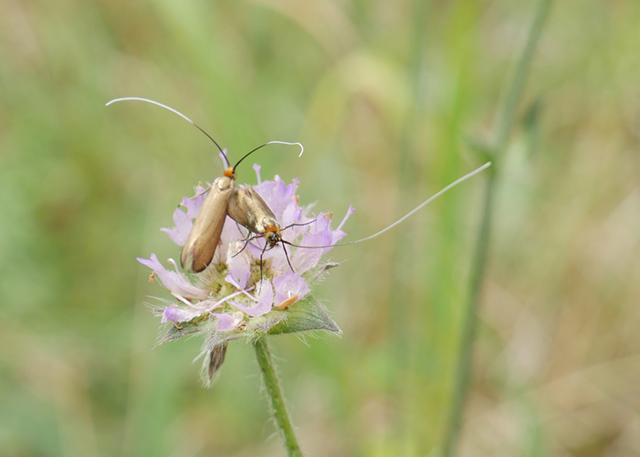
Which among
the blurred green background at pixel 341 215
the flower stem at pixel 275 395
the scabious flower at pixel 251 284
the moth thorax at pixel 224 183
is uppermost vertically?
the blurred green background at pixel 341 215

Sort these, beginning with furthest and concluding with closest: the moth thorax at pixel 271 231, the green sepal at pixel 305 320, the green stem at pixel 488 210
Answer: the green stem at pixel 488 210 < the moth thorax at pixel 271 231 < the green sepal at pixel 305 320

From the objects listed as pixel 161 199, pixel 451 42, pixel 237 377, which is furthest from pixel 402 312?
pixel 161 199

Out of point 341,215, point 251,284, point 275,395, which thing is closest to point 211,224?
point 251,284

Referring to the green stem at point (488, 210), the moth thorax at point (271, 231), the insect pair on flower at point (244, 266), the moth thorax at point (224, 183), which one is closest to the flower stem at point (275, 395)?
the insect pair on flower at point (244, 266)

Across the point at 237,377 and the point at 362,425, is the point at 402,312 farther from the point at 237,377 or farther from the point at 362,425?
the point at 237,377

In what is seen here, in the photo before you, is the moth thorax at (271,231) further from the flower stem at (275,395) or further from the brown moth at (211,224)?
the flower stem at (275,395)

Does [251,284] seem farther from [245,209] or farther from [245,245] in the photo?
[245,209]

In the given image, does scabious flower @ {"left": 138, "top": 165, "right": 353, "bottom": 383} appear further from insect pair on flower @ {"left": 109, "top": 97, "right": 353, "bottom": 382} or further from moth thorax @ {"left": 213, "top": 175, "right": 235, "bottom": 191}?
moth thorax @ {"left": 213, "top": 175, "right": 235, "bottom": 191}
